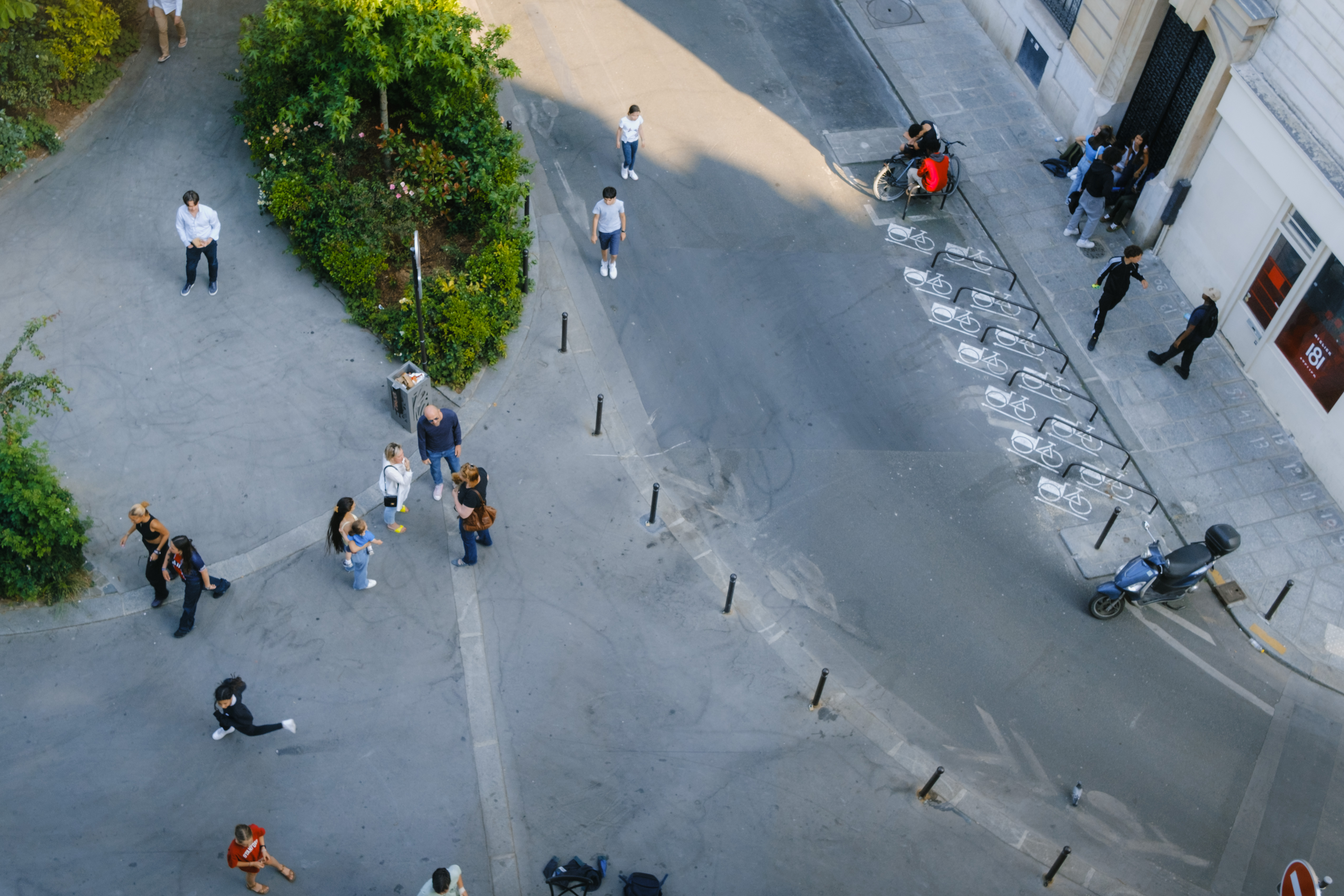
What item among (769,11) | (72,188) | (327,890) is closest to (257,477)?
(327,890)

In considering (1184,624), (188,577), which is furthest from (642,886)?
(1184,624)

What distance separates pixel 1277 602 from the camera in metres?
14.8

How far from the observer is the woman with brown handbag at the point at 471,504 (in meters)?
13.3

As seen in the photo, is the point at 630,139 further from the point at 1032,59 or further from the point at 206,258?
the point at 1032,59

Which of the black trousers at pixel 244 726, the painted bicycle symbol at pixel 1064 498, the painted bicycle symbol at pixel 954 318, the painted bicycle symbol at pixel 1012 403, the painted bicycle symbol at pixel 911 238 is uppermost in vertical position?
the painted bicycle symbol at pixel 911 238

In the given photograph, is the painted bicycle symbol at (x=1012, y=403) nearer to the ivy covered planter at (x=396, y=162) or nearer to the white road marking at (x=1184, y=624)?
the white road marking at (x=1184, y=624)

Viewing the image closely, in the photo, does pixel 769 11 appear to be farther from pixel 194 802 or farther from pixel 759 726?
pixel 194 802

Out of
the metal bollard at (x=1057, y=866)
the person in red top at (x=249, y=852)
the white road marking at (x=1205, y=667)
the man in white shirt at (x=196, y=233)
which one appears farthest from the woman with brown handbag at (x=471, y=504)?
the white road marking at (x=1205, y=667)

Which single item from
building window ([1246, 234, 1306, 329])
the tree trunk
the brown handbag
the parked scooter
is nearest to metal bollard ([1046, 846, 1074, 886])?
the parked scooter

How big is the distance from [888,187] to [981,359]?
401 cm

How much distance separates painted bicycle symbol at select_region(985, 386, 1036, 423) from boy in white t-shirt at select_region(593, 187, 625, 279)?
5.92m

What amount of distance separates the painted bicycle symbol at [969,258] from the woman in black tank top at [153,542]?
41.1 ft

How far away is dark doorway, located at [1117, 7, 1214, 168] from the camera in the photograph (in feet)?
58.9

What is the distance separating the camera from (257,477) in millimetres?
14773
